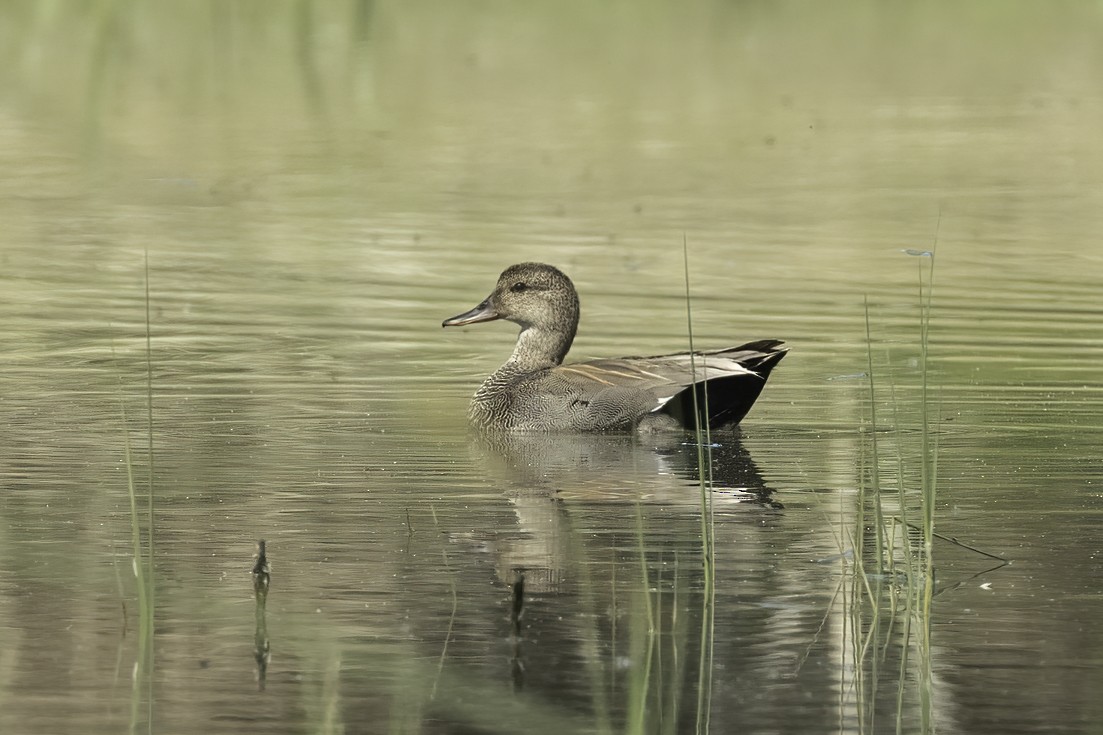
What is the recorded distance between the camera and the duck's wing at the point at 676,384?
9695 millimetres

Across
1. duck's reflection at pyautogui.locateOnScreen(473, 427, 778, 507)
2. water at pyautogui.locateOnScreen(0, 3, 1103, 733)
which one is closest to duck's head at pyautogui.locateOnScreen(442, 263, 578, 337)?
water at pyautogui.locateOnScreen(0, 3, 1103, 733)

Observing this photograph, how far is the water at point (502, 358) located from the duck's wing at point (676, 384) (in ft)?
0.73

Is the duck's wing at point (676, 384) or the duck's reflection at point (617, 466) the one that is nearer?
the duck's reflection at point (617, 466)

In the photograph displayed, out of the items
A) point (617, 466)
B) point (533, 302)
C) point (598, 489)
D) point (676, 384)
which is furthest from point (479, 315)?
point (598, 489)

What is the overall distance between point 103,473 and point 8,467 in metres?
0.38

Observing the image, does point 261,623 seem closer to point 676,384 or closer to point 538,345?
A: point 676,384

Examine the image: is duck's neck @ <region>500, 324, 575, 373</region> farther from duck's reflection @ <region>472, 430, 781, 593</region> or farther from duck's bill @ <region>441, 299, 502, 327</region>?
duck's reflection @ <region>472, 430, 781, 593</region>

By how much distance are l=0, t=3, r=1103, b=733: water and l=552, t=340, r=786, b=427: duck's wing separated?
224mm

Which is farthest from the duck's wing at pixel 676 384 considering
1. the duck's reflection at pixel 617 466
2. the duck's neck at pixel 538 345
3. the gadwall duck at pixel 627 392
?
the duck's neck at pixel 538 345

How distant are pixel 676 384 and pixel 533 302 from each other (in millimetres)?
1636

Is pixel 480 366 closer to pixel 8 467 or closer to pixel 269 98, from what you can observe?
pixel 8 467

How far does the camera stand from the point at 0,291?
1435 cm

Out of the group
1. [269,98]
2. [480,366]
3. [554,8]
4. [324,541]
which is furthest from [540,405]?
[554,8]

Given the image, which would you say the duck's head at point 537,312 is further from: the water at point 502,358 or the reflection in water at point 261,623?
the reflection in water at point 261,623
